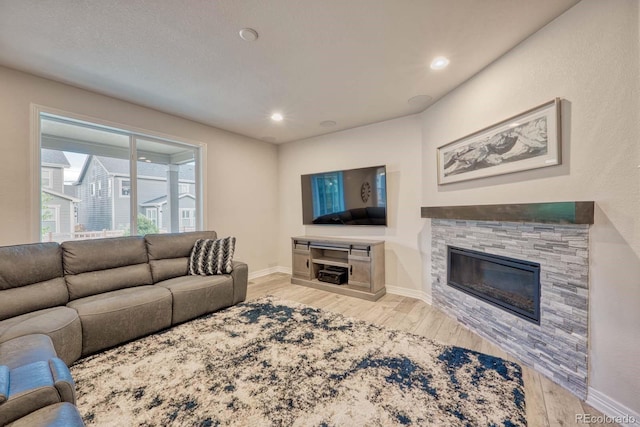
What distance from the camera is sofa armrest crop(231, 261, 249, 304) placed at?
3.08m

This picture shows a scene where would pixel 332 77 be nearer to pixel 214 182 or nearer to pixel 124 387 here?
pixel 214 182

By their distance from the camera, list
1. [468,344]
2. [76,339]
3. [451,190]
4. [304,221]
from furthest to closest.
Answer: [304,221] < [451,190] < [468,344] < [76,339]

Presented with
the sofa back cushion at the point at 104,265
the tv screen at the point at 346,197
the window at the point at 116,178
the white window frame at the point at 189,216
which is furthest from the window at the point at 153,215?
the tv screen at the point at 346,197

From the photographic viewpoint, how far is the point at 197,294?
2.68 metres

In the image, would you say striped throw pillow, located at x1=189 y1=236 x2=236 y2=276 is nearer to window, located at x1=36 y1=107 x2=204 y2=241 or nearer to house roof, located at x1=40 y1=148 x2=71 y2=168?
window, located at x1=36 y1=107 x2=204 y2=241

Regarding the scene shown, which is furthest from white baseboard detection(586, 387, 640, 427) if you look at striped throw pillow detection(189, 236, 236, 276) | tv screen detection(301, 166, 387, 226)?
striped throw pillow detection(189, 236, 236, 276)

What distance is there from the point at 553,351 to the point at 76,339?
3478 millimetres

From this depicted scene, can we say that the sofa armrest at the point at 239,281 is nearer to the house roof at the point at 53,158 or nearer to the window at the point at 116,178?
the window at the point at 116,178

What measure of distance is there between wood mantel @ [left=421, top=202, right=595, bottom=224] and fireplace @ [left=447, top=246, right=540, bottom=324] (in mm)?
367

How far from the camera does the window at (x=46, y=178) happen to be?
8.39 ft

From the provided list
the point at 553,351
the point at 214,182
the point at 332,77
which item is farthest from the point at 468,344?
the point at 214,182

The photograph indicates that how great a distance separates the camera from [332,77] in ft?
8.18

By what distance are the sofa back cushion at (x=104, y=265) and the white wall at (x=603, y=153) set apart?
3775mm

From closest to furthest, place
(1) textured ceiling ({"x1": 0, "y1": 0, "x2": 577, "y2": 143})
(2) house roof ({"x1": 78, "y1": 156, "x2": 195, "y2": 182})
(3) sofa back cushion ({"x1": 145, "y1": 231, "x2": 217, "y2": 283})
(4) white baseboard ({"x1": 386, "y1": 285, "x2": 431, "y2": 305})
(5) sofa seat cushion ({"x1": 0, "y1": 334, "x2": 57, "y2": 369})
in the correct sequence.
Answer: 1. (5) sofa seat cushion ({"x1": 0, "y1": 334, "x2": 57, "y2": 369})
2. (1) textured ceiling ({"x1": 0, "y1": 0, "x2": 577, "y2": 143})
3. (3) sofa back cushion ({"x1": 145, "y1": 231, "x2": 217, "y2": 283})
4. (2) house roof ({"x1": 78, "y1": 156, "x2": 195, "y2": 182})
5. (4) white baseboard ({"x1": 386, "y1": 285, "x2": 431, "y2": 305})
